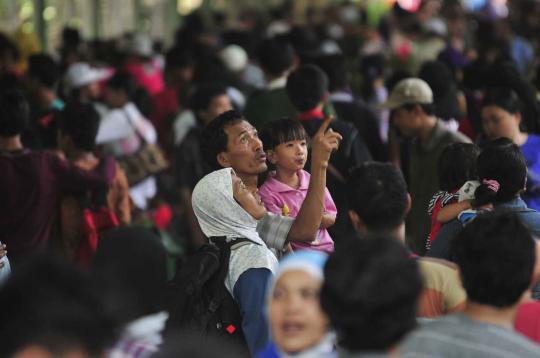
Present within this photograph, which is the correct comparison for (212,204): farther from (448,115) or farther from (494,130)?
(448,115)

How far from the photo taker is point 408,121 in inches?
293

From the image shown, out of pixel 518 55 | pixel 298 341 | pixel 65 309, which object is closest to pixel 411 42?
pixel 518 55

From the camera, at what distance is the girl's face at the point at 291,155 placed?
18.1 feet


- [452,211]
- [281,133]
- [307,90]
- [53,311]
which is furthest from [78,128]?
[53,311]

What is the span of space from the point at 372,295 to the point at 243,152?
7.91ft

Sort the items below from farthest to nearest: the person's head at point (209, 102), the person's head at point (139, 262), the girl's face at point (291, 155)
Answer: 1. the person's head at point (209, 102)
2. the girl's face at point (291, 155)
3. the person's head at point (139, 262)

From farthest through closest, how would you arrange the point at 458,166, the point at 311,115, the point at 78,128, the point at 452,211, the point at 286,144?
the point at 78,128, the point at 311,115, the point at 458,166, the point at 286,144, the point at 452,211

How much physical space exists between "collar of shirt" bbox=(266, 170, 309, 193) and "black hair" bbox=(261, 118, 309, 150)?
154mm

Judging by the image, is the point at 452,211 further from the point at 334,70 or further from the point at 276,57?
the point at 276,57

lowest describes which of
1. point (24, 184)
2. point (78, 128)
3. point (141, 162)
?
point (141, 162)

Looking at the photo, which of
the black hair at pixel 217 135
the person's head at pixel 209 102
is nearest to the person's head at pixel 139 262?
the black hair at pixel 217 135

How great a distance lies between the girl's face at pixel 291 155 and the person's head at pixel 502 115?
1.89 m

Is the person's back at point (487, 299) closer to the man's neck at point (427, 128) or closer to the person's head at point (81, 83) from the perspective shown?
the man's neck at point (427, 128)

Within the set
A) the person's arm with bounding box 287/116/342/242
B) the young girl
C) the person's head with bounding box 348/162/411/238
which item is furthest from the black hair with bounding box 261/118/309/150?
the person's head with bounding box 348/162/411/238
